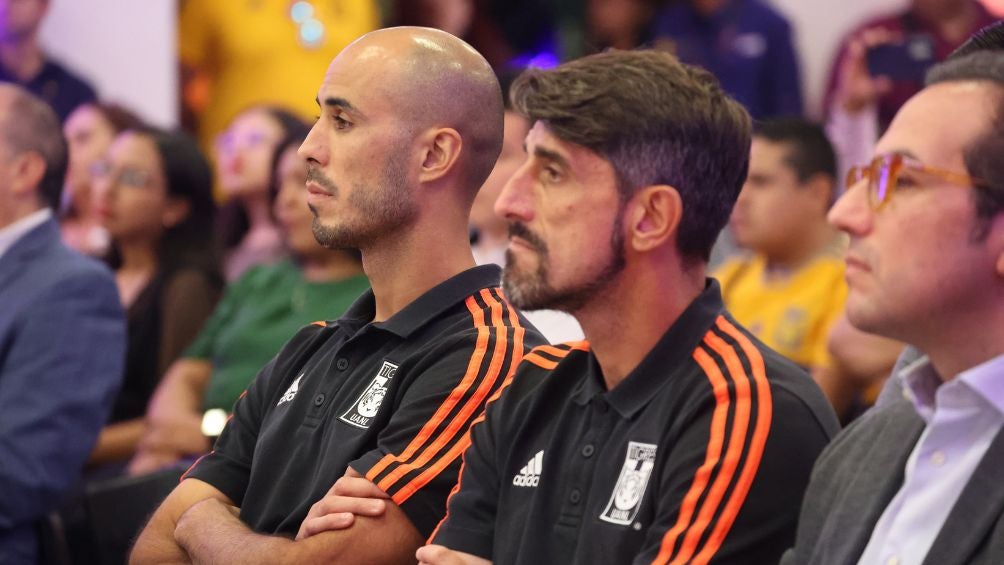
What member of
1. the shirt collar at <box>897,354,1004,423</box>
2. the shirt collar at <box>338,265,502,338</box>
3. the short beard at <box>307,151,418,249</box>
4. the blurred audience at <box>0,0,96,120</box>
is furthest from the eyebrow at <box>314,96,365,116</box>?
the blurred audience at <box>0,0,96,120</box>

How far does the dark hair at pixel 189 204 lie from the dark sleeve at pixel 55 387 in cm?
106

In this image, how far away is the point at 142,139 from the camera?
4820 mm

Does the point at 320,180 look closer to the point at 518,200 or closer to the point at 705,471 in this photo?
the point at 518,200

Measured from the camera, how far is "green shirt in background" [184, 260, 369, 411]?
3857 mm

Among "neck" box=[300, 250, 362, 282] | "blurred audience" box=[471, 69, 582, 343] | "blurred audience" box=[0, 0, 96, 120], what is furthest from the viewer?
"blurred audience" box=[0, 0, 96, 120]

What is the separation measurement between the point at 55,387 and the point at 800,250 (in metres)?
2.17

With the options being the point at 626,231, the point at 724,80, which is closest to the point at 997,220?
the point at 626,231

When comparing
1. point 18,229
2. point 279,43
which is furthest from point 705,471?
point 279,43

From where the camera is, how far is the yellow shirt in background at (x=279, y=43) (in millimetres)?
5977

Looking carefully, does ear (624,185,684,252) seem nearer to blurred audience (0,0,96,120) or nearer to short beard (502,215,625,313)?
short beard (502,215,625,313)

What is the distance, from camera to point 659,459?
6.17 feet

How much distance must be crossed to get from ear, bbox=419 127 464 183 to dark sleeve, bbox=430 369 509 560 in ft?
1.65

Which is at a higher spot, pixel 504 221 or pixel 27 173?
pixel 27 173

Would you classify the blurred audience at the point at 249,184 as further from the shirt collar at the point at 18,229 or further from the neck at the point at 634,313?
the neck at the point at 634,313
